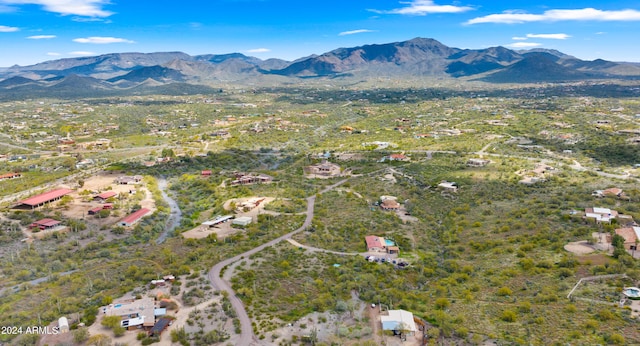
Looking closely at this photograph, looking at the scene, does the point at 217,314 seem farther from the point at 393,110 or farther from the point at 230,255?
the point at 393,110

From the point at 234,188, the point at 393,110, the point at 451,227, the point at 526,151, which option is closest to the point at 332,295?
the point at 451,227

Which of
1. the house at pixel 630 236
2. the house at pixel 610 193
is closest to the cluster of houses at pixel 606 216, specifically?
the house at pixel 630 236

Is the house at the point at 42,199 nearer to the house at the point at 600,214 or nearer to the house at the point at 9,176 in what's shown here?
the house at the point at 9,176

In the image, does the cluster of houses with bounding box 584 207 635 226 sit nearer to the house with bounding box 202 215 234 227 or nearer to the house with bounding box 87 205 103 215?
the house with bounding box 202 215 234 227

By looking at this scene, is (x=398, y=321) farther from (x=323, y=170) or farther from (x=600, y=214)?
(x=323, y=170)

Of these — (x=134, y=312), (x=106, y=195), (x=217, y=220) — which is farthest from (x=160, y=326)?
(x=106, y=195)

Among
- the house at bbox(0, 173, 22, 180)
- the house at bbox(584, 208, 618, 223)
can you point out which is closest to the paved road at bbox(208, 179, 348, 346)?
the house at bbox(584, 208, 618, 223)
